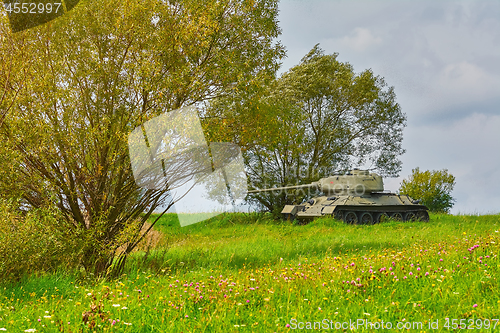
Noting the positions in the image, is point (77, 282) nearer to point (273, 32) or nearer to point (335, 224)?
point (273, 32)

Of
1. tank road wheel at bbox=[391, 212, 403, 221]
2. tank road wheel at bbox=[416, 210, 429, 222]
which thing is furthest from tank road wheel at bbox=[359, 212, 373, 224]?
tank road wheel at bbox=[416, 210, 429, 222]

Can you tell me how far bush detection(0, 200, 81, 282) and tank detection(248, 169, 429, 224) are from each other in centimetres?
1213

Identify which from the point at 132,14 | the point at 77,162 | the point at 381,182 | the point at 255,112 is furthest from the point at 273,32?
the point at 381,182

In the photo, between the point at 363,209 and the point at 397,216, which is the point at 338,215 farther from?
the point at 397,216

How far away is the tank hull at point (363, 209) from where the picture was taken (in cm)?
1853

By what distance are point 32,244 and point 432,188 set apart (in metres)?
28.4

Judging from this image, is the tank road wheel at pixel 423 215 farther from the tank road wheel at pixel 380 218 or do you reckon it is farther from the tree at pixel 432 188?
the tree at pixel 432 188

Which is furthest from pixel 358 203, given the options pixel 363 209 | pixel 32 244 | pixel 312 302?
pixel 312 302

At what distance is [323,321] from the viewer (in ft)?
12.3

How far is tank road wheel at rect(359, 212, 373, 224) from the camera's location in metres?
18.9

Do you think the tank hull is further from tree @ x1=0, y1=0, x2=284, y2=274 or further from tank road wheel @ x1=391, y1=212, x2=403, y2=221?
tree @ x1=0, y1=0, x2=284, y2=274

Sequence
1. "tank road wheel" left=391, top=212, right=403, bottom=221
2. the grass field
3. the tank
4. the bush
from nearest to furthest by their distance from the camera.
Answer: the grass field → the bush → the tank → "tank road wheel" left=391, top=212, right=403, bottom=221

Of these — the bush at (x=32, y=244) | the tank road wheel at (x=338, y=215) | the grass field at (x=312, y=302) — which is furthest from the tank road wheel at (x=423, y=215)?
the bush at (x=32, y=244)

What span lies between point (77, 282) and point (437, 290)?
6310 millimetres
